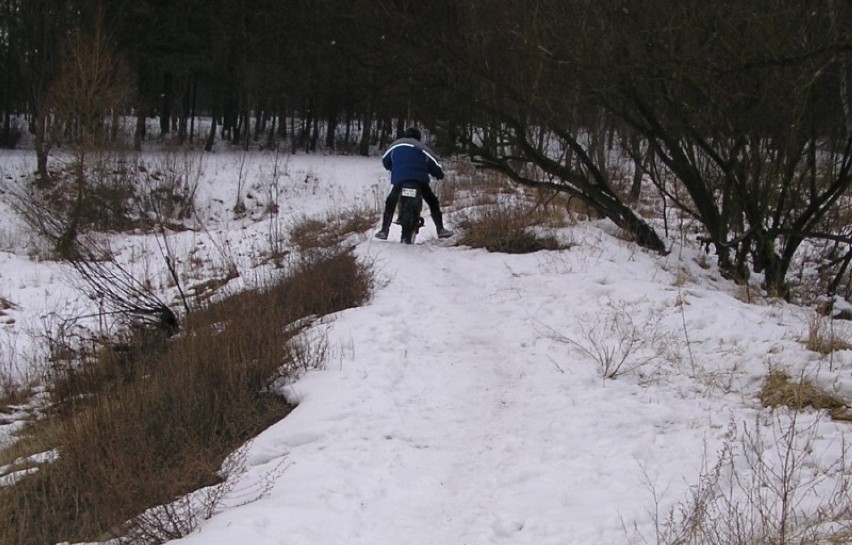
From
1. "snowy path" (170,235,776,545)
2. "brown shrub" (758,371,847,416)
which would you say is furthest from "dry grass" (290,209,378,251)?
"brown shrub" (758,371,847,416)

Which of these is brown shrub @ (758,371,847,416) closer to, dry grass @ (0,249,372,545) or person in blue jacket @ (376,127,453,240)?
dry grass @ (0,249,372,545)

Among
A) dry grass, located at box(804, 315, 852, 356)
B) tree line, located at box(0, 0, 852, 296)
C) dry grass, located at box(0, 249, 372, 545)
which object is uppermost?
tree line, located at box(0, 0, 852, 296)

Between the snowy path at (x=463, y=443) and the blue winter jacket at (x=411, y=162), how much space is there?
398 cm

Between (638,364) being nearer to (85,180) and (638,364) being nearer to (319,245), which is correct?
(319,245)

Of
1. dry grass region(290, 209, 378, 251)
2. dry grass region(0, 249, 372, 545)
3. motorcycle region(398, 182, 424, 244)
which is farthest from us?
dry grass region(290, 209, 378, 251)

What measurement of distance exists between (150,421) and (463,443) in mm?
2123

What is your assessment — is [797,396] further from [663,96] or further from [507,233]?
[507,233]

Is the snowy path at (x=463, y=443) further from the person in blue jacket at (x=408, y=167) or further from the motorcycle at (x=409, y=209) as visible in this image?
the person in blue jacket at (x=408, y=167)

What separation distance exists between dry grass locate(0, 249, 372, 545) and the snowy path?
1.14 ft

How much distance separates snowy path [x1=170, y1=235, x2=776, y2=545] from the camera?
3195 mm

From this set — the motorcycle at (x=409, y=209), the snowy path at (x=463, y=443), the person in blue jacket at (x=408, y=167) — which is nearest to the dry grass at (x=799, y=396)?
the snowy path at (x=463, y=443)

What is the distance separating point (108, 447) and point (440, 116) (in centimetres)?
953

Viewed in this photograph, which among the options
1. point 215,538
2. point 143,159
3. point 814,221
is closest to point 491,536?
point 215,538

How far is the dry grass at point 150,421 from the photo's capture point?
11.7ft
